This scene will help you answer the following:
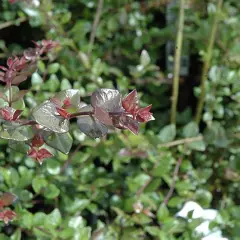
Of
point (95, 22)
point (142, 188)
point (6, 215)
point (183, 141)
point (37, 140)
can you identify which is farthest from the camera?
point (95, 22)

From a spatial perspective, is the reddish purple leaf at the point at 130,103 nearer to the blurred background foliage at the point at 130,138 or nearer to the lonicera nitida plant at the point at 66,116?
the lonicera nitida plant at the point at 66,116

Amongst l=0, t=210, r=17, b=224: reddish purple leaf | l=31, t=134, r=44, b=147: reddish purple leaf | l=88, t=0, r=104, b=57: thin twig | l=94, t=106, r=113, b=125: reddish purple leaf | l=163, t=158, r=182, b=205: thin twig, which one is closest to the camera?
l=94, t=106, r=113, b=125: reddish purple leaf

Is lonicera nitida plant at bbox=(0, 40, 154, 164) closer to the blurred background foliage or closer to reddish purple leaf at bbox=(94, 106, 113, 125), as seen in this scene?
reddish purple leaf at bbox=(94, 106, 113, 125)

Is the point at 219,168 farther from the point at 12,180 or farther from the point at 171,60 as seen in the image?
the point at 12,180

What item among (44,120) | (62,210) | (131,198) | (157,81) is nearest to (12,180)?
(62,210)

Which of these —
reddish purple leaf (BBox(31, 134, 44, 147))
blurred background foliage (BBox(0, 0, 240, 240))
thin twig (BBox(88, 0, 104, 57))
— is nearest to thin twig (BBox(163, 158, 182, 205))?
blurred background foliage (BBox(0, 0, 240, 240))

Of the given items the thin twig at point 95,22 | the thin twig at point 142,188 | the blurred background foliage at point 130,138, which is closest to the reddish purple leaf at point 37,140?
the blurred background foliage at point 130,138

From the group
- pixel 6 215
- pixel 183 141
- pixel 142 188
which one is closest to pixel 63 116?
pixel 6 215

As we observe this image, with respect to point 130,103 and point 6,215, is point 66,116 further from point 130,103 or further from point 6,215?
point 6,215
